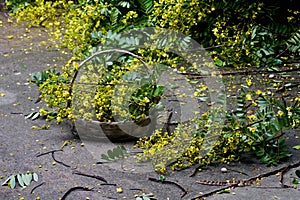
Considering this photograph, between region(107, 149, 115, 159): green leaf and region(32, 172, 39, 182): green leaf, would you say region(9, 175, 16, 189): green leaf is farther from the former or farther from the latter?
region(107, 149, 115, 159): green leaf

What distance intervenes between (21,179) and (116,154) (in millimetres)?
500

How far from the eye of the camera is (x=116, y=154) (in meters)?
3.01

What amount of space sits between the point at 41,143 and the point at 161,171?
0.74 m

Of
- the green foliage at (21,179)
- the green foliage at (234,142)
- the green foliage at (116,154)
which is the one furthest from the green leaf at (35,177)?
the green foliage at (234,142)

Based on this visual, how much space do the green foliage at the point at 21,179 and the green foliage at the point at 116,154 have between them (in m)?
0.38

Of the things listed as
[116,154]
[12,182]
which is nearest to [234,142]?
[116,154]

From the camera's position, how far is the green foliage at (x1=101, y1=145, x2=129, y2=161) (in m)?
3.00

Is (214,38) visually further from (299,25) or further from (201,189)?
(201,189)

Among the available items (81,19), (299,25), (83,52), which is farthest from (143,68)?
(299,25)

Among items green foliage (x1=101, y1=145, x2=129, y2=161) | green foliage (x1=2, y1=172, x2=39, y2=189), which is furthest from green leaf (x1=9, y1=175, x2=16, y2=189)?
green foliage (x1=101, y1=145, x2=129, y2=161)

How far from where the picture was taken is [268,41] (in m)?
4.31

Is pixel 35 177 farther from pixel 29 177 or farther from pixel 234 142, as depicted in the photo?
pixel 234 142

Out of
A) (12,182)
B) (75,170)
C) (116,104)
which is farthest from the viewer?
(116,104)

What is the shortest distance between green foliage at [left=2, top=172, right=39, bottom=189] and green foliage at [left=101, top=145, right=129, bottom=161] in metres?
0.38
